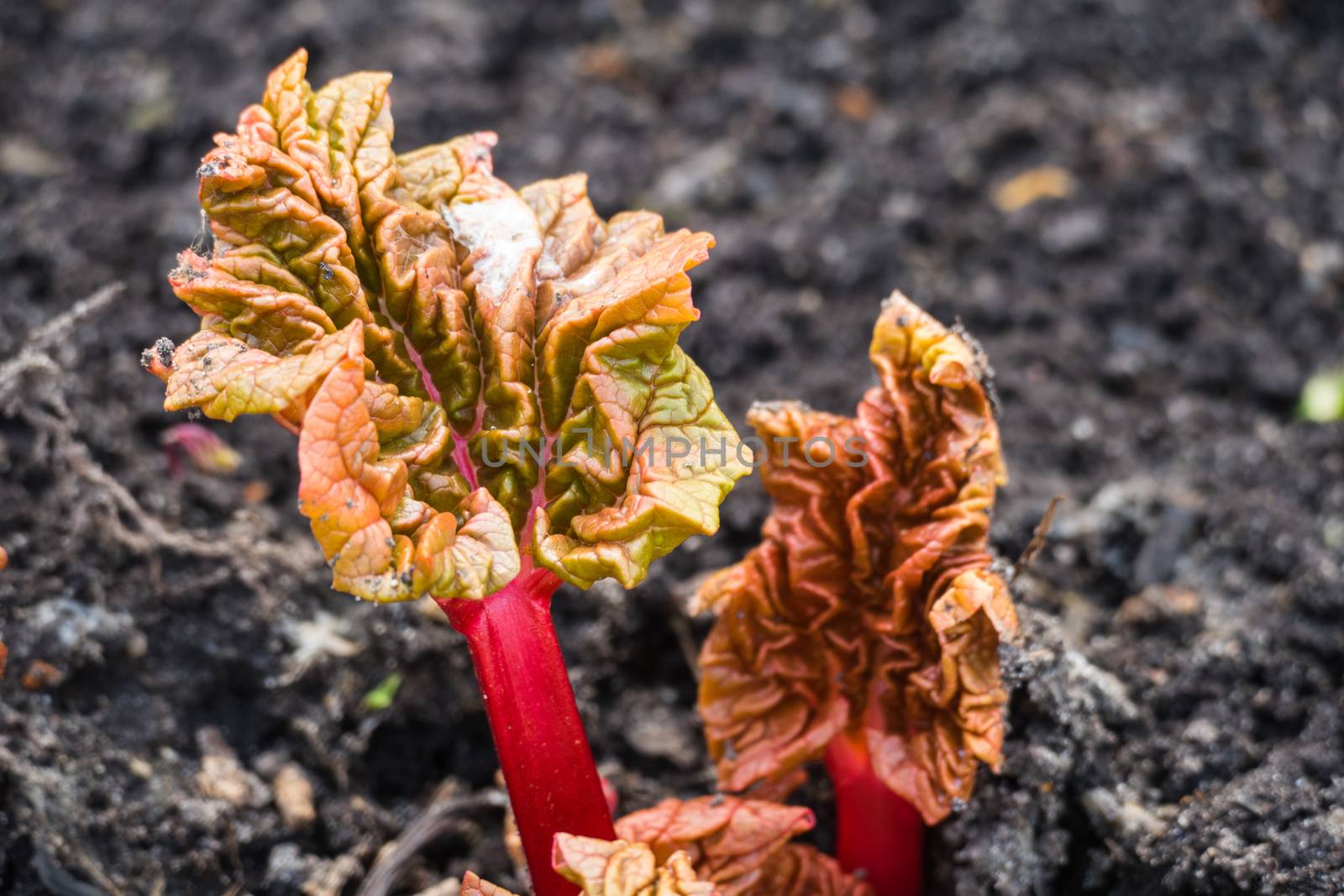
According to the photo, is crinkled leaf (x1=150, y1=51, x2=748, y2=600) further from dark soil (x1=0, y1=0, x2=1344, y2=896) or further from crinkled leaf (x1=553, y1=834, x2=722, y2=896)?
dark soil (x1=0, y1=0, x2=1344, y2=896)

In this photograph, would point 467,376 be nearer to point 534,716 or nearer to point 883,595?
point 534,716

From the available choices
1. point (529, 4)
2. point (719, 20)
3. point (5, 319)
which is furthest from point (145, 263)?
point (719, 20)

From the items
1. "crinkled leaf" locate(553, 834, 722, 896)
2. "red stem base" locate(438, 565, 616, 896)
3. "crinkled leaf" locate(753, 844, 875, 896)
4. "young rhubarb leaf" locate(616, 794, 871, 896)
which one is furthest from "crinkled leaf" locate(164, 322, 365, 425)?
"crinkled leaf" locate(753, 844, 875, 896)

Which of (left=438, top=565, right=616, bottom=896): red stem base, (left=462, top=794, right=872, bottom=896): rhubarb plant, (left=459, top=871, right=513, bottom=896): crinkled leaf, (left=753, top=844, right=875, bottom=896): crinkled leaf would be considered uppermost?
(left=438, top=565, right=616, bottom=896): red stem base

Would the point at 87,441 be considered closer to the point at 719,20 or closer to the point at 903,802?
the point at 903,802

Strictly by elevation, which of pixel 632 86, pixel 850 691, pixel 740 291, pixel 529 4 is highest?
pixel 529 4
